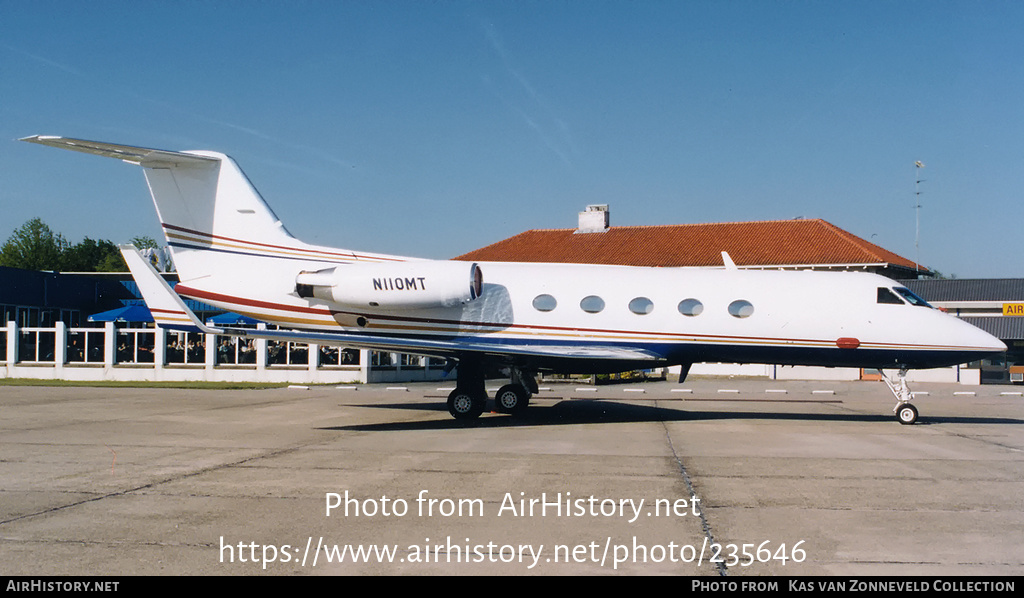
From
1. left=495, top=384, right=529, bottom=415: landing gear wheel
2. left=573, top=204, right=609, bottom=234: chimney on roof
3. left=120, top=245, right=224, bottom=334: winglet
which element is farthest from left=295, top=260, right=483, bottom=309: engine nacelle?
left=573, top=204, right=609, bottom=234: chimney on roof

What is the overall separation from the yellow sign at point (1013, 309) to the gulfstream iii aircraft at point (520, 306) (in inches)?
917

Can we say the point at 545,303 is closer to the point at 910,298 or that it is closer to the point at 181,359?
the point at 910,298

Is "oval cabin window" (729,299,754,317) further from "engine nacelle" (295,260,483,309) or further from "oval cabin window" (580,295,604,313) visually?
"engine nacelle" (295,260,483,309)

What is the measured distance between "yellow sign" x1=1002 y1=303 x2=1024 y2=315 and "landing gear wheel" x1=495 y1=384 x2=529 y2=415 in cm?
2821

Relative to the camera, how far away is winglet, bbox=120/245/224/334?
44.3 feet

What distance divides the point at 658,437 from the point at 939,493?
5.17 meters

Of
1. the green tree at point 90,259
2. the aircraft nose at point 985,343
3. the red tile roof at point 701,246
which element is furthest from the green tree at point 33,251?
the aircraft nose at point 985,343

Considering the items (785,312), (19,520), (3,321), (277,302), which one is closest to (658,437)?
(785,312)

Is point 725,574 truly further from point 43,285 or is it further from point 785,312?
point 43,285

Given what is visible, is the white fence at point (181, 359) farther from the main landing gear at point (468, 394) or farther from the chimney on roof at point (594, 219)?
the chimney on roof at point (594, 219)

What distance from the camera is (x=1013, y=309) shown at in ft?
113

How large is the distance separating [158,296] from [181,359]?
17.8 metres

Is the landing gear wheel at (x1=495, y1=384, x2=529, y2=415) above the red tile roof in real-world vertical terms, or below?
below

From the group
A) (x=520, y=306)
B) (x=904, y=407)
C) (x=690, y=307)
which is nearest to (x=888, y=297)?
(x=904, y=407)
